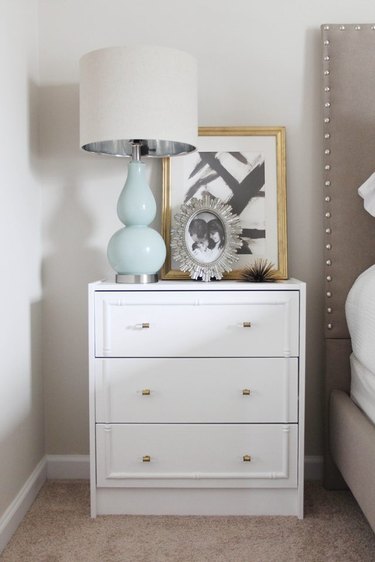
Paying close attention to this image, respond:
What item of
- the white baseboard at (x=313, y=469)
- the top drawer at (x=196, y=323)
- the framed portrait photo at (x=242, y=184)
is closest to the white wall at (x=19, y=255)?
the top drawer at (x=196, y=323)

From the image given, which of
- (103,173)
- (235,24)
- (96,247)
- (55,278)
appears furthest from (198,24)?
(55,278)

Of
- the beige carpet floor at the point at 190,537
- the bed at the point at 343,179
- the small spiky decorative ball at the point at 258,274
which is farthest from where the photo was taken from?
the bed at the point at 343,179

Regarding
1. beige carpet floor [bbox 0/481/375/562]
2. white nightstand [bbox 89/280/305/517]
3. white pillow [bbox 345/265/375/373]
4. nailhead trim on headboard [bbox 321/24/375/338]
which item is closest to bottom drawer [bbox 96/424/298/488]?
white nightstand [bbox 89/280/305/517]

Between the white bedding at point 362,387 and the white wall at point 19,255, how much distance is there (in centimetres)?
118

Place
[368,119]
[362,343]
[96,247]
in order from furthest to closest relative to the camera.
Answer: [96,247]
[368,119]
[362,343]

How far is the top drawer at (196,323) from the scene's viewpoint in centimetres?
204

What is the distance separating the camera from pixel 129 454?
2.07m

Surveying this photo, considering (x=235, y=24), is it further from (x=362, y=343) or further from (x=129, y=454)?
(x=129, y=454)

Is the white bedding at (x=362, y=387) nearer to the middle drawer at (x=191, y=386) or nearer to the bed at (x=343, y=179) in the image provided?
the bed at (x=343, y=179)

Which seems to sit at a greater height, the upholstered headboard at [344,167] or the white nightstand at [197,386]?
the upholstered headboard at [344,167]

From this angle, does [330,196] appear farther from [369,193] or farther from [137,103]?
[137,103]

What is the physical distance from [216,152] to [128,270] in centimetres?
63

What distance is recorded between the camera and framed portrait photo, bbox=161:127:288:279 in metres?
2.37

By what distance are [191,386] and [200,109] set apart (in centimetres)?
111
